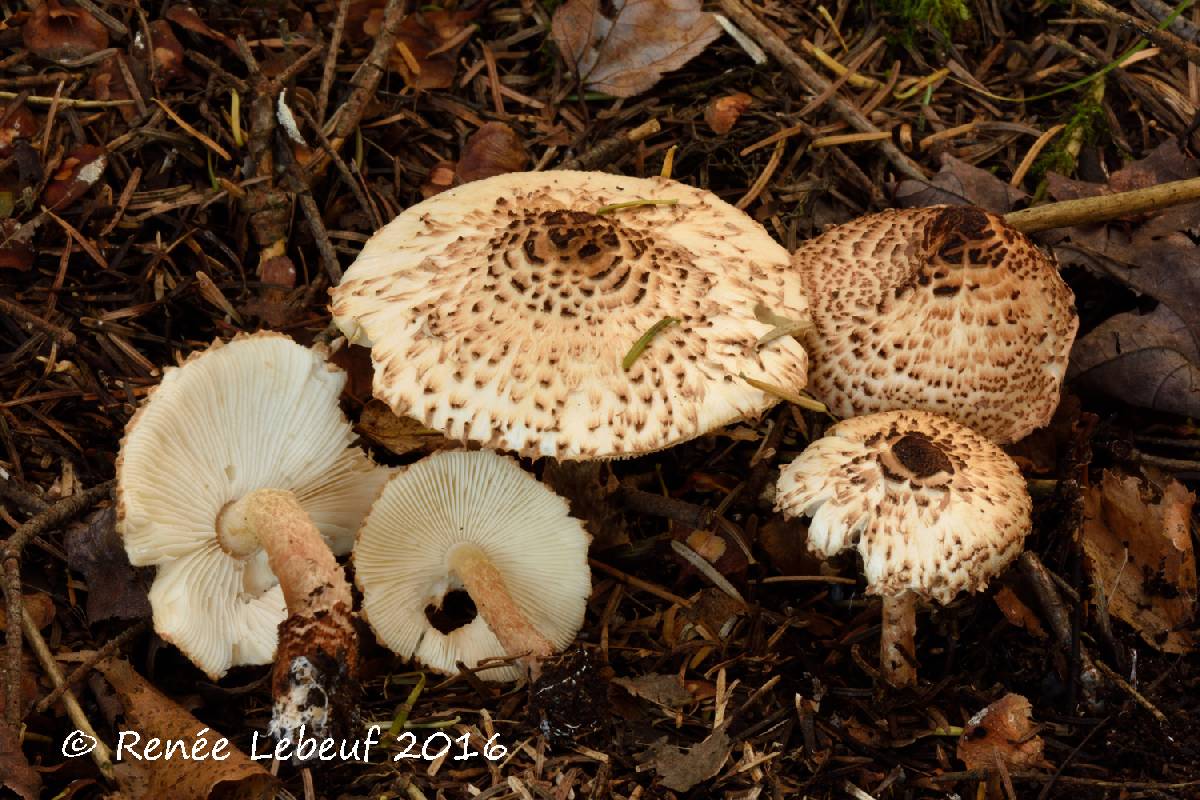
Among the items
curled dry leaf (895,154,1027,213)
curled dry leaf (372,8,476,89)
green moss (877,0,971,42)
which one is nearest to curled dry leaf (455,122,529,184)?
curled dry leaf (372,8,476,89)

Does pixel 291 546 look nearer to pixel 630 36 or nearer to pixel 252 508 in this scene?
pixel 252 508

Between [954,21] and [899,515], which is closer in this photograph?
[899,515]

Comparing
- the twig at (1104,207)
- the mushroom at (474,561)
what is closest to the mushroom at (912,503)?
the mushroom at (474,561)

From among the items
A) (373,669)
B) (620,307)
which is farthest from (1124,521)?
(373,669)

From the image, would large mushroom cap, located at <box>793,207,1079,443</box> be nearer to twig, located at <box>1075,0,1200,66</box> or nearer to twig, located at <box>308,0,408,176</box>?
twig, located at <box>1075,0,1200,66</box>

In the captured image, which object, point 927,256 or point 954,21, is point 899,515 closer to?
point 927,256
